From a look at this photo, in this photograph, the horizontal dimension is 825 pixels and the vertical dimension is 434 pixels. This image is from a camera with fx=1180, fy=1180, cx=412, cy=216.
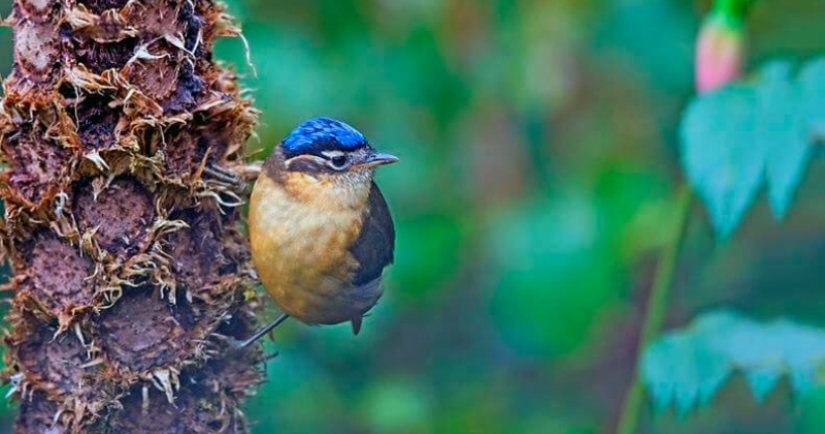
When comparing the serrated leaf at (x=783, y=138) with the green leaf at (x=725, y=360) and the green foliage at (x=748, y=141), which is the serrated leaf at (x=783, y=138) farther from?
the green leaf at (x=725, y=360)

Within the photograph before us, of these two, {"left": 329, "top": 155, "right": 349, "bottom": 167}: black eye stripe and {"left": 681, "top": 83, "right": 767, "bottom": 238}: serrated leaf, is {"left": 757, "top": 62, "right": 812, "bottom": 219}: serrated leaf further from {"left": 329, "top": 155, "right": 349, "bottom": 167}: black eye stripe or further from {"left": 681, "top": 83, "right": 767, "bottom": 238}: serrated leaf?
{"left": 329, "top": 155, "right": 349, "bottom": 167}: black eye stripe

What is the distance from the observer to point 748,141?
3.47 m

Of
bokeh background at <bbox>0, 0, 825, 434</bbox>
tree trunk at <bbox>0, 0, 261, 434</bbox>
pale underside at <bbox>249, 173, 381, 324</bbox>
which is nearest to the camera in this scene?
tree trunk at <bbox>0, 0, 261, 434</bbox>

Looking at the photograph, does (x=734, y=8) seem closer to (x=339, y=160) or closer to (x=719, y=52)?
(x=719, y=52)

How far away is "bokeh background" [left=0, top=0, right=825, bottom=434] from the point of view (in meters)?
5.67

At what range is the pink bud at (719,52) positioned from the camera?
3.63 metres

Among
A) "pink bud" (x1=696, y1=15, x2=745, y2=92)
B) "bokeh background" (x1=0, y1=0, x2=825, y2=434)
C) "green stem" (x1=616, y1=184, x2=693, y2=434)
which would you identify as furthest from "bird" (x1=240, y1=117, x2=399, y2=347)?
"bokeh background" (x1=0, y1=0, x2=825, y2=434)

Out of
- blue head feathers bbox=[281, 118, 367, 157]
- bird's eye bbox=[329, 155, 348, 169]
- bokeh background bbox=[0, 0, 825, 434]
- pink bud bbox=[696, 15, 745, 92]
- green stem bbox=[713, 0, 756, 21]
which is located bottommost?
bokeh background bbox=[0, 0, 825, 434]

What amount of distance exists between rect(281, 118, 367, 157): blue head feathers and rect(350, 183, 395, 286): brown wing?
275 mm

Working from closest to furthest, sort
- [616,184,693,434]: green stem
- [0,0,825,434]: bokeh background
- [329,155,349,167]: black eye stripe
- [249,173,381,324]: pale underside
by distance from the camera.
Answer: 1. [249,173,381,324]: pale underside
2. [329,155,349,167]: black eye stripe
3. [616,184,693,434]: green stem
4. [0,0,825,434]: bokeh background

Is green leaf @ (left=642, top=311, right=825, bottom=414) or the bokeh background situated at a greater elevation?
green leaf @ (left=642, top=311, right=825, bottom=414)

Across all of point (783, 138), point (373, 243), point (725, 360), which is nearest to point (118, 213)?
point (373, 243)

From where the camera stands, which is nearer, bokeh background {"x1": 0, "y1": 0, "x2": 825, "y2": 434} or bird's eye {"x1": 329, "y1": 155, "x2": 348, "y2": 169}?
bird's eye {"x1": 329, "y1": 155, "x2": 348, "y2": 169}

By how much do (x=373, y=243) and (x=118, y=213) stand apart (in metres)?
1.04
